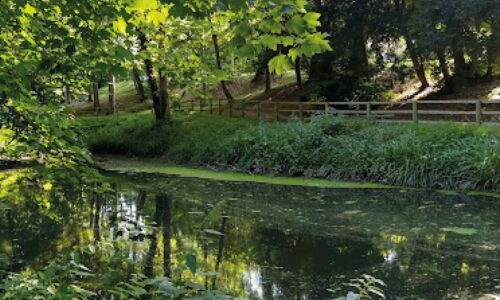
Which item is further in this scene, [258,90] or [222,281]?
[258,90]

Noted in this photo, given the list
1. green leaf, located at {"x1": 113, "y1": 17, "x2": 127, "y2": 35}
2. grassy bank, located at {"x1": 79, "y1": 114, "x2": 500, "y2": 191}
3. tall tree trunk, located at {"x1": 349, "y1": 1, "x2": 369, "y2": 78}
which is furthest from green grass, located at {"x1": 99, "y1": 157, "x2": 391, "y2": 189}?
green leaf, located at {"x1": 113, "y1": 17, "x2": 127, "y2": 35}

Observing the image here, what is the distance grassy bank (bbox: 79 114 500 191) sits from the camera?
12.1 metres

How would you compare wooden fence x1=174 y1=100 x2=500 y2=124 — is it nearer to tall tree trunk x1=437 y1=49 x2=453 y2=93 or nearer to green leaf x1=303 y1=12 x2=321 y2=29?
tall tree trunk x1=437 y1=49 x2=453 y2=93

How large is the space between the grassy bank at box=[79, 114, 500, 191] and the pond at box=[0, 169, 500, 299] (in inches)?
33.7

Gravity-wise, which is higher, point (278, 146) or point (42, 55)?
point (42, 55)

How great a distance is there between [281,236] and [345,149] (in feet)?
19.3

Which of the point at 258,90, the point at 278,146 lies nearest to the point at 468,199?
the point at 278,146

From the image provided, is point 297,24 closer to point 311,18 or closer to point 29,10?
point 311,18

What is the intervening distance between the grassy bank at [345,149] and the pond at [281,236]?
2.81 feet

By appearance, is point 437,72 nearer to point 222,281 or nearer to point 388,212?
point 388,212

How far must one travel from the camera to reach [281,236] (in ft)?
29.4

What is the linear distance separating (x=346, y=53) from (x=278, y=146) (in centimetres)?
835

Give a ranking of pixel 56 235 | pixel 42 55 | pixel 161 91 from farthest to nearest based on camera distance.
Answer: pixel 161 91 < pixel 56 235 < pixel 42 55

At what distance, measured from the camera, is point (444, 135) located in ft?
43.8
